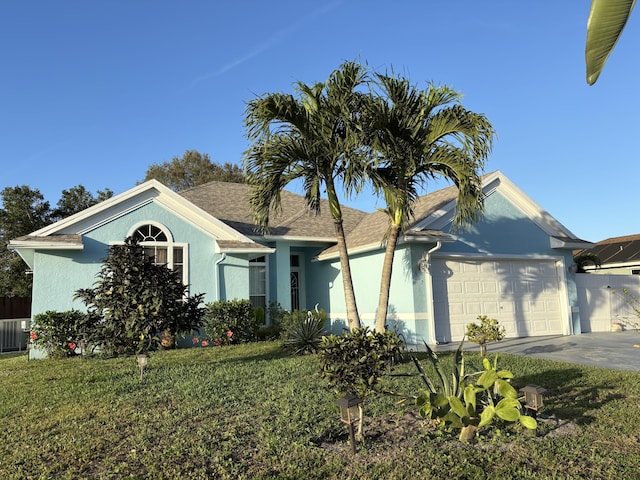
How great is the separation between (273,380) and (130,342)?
8.90ft

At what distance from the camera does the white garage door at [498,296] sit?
1370 cm

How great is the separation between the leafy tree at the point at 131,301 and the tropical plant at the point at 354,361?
12.9 feet

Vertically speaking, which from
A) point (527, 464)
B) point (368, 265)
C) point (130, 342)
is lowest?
point (527, 464)

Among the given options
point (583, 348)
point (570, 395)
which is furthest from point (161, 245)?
point (583, 348)

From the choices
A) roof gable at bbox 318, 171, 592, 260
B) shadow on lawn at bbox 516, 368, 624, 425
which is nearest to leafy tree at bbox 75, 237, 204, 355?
shadow on lawn at bbox 516, 368, 624, 425

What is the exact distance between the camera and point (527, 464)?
446 centimetres

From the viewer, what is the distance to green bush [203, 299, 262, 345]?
13234 millimetres

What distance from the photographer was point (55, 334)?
1198cm

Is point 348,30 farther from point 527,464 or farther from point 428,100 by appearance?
point 527,464

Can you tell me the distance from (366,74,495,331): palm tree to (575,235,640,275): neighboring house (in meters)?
16.9

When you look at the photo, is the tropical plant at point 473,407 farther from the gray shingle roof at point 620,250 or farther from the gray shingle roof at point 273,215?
the gray shingle roof at point 620,250

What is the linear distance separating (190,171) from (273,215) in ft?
78.8

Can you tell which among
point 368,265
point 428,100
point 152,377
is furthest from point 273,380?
point 368,265

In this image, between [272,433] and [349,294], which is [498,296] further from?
[272,433]
